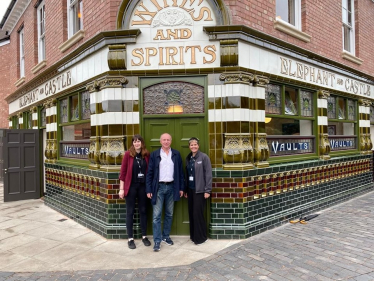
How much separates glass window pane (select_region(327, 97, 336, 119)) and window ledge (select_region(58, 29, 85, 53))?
6387mm

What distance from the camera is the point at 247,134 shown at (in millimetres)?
5250

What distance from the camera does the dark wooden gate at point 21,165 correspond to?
8.78 m

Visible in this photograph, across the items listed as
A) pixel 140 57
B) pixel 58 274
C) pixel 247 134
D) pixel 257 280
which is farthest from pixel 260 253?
pixel 140 57

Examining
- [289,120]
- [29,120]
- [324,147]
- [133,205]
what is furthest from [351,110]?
[29,120]

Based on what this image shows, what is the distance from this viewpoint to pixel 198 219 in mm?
4980

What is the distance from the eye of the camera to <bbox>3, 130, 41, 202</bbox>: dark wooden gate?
8781 mm

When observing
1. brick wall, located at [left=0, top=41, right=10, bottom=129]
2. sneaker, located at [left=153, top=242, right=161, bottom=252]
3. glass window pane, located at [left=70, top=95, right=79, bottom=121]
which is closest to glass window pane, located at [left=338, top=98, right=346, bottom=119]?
sneaker, located at [left=153, top=242, right=161, bottom=252]

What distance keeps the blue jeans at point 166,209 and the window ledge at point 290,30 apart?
3.96 m

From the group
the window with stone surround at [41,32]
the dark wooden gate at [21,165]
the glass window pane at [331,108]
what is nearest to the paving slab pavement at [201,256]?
the glass window pane at [331,108]

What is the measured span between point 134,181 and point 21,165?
576cm

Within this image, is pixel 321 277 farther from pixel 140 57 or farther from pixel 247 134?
pixel 140 57

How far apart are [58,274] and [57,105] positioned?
4.79 metres

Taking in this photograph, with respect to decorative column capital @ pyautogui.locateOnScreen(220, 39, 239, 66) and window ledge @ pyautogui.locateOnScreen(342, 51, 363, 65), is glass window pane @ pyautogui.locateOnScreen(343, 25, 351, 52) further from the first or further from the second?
decorative column capital @ pyautogui.locateOnScreen(220, 39, 239, 66)

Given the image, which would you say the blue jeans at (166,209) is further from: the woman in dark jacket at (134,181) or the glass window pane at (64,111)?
the glass window pane at (64,111)
